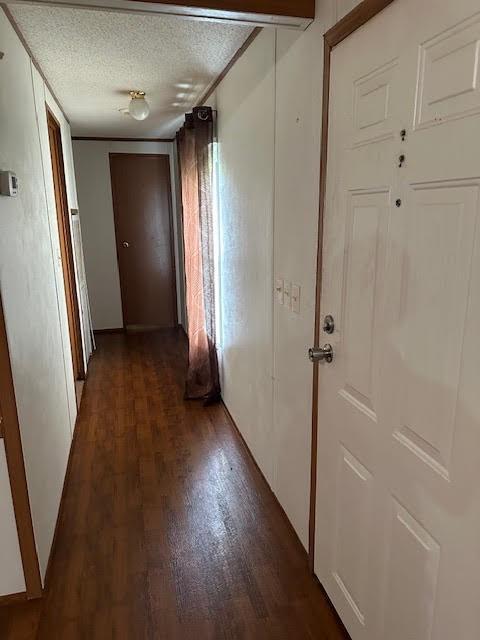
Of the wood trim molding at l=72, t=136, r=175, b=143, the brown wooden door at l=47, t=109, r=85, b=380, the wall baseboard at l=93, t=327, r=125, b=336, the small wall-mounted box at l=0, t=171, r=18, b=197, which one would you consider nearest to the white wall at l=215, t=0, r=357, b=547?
the small wall-mounted box at l=0, t=171, r=18, b=197

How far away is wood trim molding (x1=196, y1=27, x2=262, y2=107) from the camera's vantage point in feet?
6.68

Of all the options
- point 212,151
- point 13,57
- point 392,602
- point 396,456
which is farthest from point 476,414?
point 212,151

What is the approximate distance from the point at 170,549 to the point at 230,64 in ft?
8.13

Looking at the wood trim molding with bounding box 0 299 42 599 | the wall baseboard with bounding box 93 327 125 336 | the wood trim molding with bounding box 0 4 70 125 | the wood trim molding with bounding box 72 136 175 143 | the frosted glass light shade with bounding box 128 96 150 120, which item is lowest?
the wall baseboard with bounding box 93 327 125 336

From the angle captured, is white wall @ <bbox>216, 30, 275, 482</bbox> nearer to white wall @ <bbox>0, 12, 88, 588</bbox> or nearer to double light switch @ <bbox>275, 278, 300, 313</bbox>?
double light switch @ <bbox>275, 278, 300, 313</bbox>

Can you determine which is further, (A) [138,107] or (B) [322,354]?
(A) [138,107]

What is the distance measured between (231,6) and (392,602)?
178 cm

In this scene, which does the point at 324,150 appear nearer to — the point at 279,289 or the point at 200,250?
the point at 279,289

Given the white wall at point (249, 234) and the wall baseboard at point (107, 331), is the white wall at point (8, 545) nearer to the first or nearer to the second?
the white wall at point (249, 234)

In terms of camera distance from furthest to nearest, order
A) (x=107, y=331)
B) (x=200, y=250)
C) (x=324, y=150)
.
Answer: (x=107, y=331), (x=200, y=250), (x=324, y=150)

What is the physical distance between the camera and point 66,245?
353cm

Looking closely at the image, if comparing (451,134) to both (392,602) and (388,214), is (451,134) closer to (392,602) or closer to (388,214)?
(388,214)

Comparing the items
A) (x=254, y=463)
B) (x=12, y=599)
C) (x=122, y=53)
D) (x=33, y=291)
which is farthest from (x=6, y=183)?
(x=254, y=463)

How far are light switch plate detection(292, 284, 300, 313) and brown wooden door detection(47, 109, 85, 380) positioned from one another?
2.10m
